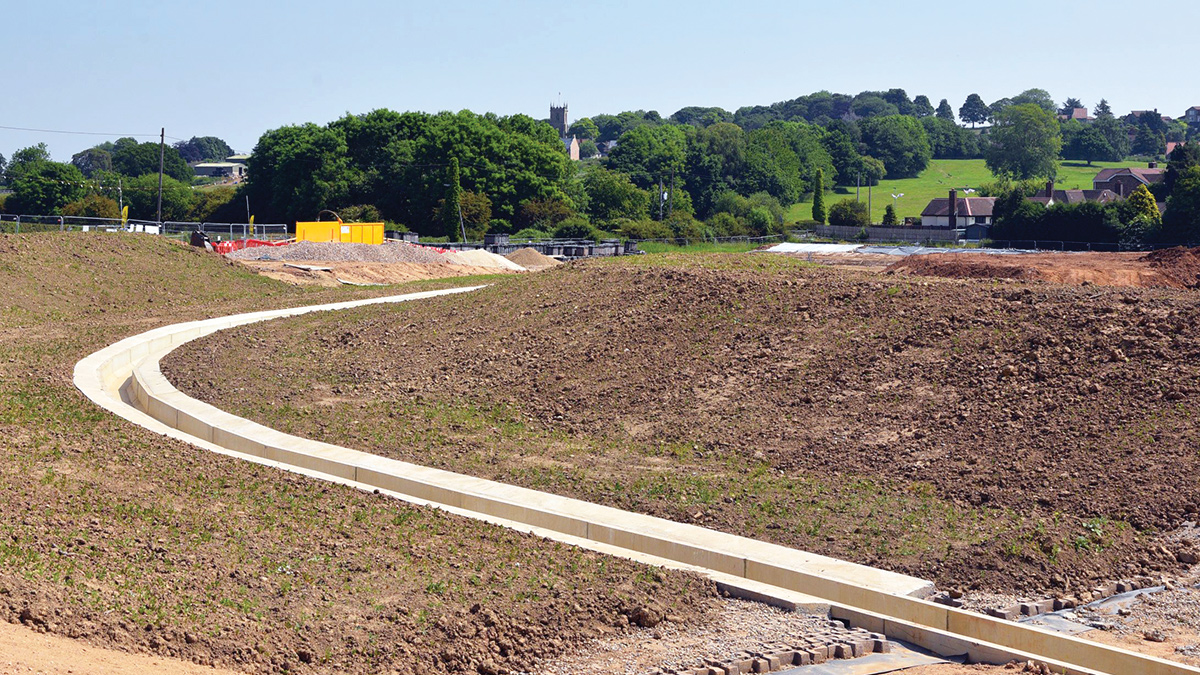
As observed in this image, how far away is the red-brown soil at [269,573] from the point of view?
291 inches

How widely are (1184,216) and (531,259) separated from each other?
112 ft

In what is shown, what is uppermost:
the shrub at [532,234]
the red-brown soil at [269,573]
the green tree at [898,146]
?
the green tree at [898,146]

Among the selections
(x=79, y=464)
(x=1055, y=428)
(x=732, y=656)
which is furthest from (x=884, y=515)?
(x=79, y=464)

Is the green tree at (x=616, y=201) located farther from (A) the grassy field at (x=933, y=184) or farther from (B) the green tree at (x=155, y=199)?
(B) the green tree at (x=155, y=199)

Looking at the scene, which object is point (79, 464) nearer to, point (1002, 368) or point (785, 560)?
point (785, 560)

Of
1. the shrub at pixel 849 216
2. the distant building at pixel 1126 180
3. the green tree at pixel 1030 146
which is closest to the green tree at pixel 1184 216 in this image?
the shrub at pixel 849 216

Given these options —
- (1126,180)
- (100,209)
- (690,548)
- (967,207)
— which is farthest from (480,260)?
(1126,180)

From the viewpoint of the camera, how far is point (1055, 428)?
12.5 m

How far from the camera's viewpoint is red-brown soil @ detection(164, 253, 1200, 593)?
34.9ft

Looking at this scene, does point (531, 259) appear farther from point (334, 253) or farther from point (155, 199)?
point (155, 199)

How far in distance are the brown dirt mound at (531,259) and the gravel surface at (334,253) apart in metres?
6.48

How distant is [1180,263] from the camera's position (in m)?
32.8

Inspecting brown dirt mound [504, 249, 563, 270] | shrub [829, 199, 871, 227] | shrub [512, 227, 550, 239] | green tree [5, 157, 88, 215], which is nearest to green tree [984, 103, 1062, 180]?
shrub [829, 199, 871, 227]

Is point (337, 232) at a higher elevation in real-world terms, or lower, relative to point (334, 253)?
higher
